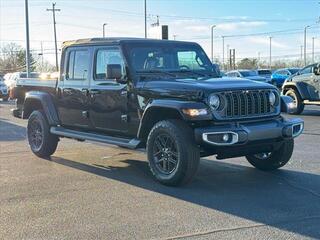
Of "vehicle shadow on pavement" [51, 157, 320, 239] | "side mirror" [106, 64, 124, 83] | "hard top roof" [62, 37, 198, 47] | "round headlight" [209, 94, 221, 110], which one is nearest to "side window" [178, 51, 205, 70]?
"hard top roof" [62, 37, 198, 47]

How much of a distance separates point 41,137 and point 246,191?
172 inches

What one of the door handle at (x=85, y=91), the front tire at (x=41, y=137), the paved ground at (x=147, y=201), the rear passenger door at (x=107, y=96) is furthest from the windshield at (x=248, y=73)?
the rear passenger door at (x=107, y=96)

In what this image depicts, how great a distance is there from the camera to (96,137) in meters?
8.54

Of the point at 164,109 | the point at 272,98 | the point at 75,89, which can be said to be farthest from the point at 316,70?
the point at 164,109

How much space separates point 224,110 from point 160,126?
2.87 ft

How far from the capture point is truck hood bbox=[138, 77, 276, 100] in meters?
6.91

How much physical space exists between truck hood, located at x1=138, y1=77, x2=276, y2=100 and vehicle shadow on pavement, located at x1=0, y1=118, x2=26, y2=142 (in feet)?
20.2

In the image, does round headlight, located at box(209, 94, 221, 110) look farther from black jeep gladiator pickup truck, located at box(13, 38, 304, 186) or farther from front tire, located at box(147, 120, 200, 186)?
front tire, located at box(147, 120, 200, 186)

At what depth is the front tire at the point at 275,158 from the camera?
7.97 meters

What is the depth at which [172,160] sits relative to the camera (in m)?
7.17

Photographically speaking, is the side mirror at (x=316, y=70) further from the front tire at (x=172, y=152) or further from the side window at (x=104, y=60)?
the front tire at (x=172, y=152)

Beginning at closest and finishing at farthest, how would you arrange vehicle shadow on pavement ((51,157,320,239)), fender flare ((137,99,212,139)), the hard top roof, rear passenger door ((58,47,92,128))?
vehicle shadow on pavement ((51,157,320,239)), fender flare ((137,99,212,139)), the hard top roof, rear passenger door ((58,47,92,128))

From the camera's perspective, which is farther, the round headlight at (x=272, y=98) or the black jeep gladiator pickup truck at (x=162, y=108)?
the round headlight at (x=272, y=98)

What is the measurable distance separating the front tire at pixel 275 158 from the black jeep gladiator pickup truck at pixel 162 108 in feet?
0.05
